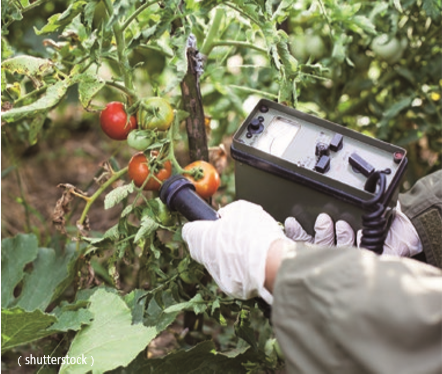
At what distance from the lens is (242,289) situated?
1563 millimetres

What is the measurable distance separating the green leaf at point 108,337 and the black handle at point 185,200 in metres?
0.29

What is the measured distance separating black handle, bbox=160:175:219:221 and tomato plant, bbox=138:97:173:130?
5.5 inches

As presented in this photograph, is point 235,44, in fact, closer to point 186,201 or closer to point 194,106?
point 194,106

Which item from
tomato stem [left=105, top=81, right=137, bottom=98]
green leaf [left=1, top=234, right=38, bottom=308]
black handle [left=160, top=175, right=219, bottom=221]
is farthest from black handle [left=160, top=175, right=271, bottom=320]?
green leaf [left=1, top=234, right=38, bottom=308]

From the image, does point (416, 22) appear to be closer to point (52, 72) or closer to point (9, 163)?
point (52, 72)

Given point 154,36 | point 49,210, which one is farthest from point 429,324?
point 49,210

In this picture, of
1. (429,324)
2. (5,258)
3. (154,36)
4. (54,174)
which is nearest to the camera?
(429,324)

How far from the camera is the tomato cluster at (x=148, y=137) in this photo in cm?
172

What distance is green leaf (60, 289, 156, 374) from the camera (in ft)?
5.37

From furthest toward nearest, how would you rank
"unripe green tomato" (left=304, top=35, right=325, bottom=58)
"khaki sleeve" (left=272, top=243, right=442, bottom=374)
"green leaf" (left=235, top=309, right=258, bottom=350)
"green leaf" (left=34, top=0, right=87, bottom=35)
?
"unripe green tomato" (left=304, top=35, right=325, bottom=58) → "green leaf" (left=235, top=309, right=258, bottom=350) → "green leaf" (left=34, top=0, right=87, bottom=35) → "khaki sleeve" (left=272, top=243, right=442, bottom=374)

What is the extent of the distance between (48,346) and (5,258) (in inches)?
13.1

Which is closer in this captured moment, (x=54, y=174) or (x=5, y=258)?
(x=5, y=258)

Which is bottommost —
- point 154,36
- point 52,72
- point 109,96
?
point 109,96

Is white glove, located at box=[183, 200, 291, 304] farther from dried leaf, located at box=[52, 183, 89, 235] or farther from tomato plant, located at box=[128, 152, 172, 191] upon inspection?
dried leaf, located at box=[52, 183, 89, 235]
